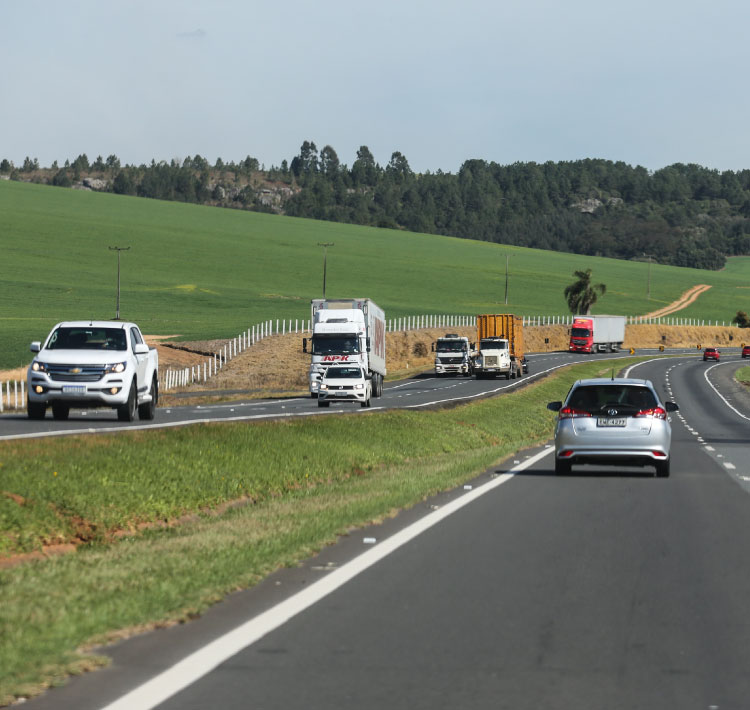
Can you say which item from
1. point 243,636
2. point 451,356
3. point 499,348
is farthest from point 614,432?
point 451,356

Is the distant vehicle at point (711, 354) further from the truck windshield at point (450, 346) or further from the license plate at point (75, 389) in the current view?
the license plate at point (75, 389)

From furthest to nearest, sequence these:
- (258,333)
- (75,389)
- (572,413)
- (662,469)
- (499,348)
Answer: (258,333) → (499,348) → (75,389) → (662,469) → (572,413)

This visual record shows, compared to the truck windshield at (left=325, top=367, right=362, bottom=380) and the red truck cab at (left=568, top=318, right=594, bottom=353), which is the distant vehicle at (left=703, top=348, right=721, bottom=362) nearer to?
the red truck cab at (left=568, top=318, right=594, bottom=353)

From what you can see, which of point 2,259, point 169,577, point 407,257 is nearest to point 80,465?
point 169,577

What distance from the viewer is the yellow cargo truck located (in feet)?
267

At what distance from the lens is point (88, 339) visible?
97.9 feet

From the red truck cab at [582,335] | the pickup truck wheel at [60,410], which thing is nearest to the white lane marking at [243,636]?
the pickup truck wheel at [60,410]

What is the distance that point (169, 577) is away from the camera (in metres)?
10.6

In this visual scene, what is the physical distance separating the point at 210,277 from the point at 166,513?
420ft

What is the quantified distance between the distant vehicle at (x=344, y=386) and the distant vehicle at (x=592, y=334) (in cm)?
7259

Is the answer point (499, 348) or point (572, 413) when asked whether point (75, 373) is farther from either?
point (499, 348)

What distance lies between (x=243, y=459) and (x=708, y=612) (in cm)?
1287

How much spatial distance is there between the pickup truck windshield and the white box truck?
948 inches

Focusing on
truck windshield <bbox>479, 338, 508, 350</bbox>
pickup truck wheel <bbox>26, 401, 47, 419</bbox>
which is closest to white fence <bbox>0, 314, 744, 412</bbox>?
truck windshield <bbox>479, 338, 508, 350</bbox>
